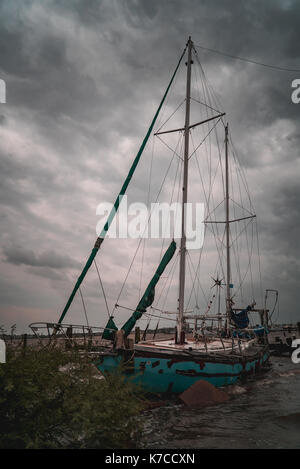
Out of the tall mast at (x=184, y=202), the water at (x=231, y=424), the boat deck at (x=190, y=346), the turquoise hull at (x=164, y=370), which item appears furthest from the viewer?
the tall mast at (x=184, y=202)

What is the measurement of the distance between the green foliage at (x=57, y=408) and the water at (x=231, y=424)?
8.40 feet

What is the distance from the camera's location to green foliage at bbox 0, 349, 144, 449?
5.67 meters

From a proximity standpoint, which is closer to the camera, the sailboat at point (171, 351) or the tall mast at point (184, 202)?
the sailboat at point (171, 351)

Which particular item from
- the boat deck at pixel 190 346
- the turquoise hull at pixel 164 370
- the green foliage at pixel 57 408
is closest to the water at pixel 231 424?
the turquoise hull at pixel 164 370

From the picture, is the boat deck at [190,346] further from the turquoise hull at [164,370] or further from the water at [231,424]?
the water at [231,424]

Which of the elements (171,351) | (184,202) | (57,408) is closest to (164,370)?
(171,351)

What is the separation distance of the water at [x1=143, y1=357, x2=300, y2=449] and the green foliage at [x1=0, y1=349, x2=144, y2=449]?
2.56m

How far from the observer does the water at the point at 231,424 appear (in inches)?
343

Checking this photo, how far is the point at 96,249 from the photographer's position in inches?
568

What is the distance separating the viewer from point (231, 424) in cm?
1049

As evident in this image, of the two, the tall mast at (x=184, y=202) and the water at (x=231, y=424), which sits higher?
the tall mast at (x=184, y=202)
